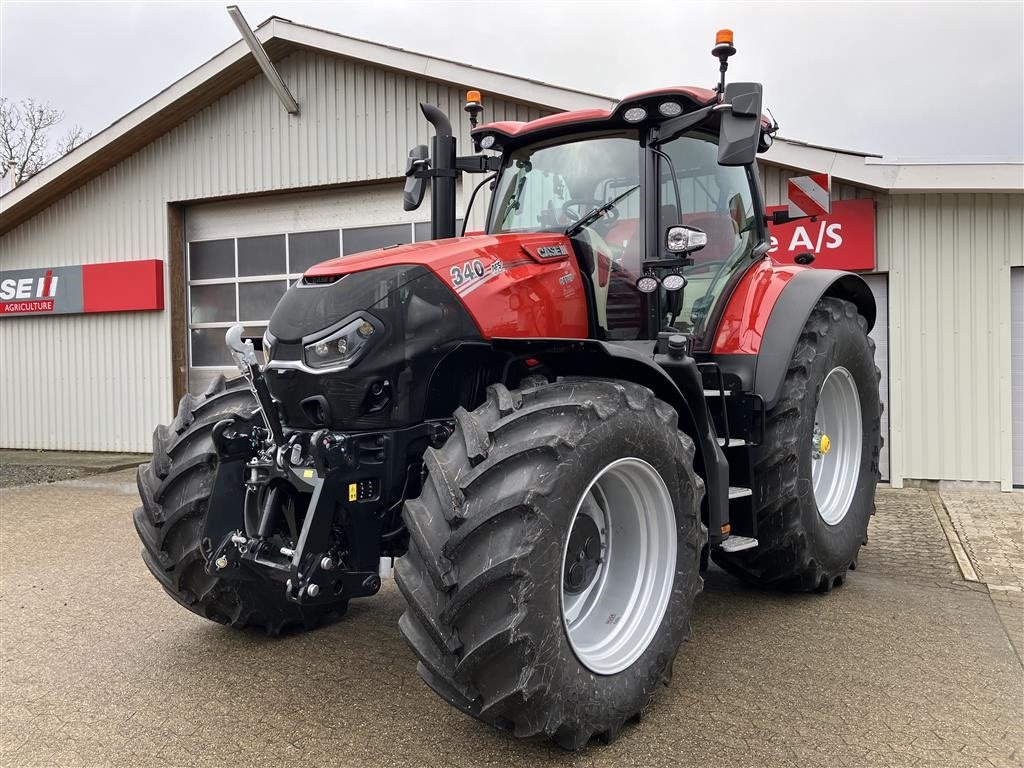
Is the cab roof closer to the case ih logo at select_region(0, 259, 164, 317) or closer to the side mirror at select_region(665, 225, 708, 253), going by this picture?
the side mirror at select_region(665, 225, 708, 253)

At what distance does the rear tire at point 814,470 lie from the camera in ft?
13.6

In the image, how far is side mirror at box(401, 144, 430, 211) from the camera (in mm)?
4375

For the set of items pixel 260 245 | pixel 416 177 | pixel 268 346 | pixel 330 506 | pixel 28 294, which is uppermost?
pixel 260 245

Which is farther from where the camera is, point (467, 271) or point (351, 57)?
point (351, 57)

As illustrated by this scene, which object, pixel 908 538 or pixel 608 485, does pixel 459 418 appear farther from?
pixel 908 538

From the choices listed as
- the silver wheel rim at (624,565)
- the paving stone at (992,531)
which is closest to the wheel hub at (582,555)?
the silver wheel rim at (624,565)

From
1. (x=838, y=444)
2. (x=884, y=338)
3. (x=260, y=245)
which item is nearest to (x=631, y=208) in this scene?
(x=838, y=444)

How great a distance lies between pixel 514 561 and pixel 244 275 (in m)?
9.86

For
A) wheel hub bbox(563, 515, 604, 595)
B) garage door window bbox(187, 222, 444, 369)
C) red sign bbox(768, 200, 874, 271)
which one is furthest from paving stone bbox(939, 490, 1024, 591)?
garage door window bbox(187, 222, 444, 369)

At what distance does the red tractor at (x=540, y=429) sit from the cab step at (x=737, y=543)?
0.02m

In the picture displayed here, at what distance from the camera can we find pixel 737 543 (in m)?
3.85

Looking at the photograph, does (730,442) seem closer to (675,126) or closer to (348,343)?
(675,126)

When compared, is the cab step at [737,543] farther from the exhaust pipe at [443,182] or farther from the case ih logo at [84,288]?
the case ih logo at [84,288]

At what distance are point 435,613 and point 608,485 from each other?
3.16 feet
